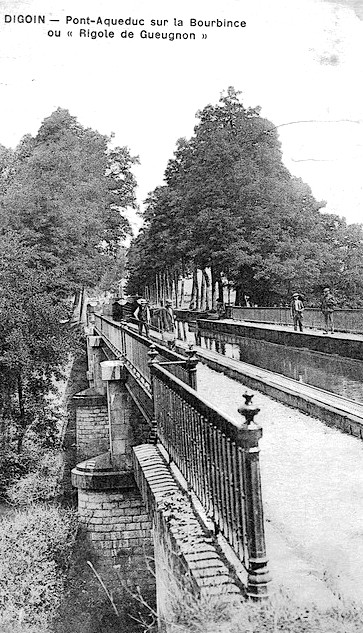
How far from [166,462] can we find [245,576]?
2805 millimetres

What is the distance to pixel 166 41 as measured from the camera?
24.9ft

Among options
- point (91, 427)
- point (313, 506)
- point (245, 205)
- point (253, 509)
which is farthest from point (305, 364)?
point (245, 205)

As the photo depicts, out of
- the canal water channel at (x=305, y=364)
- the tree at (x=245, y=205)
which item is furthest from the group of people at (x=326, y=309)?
the tree at (x=245, y=205)

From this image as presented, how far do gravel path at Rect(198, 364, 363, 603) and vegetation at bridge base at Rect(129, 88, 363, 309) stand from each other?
2205 centimetres

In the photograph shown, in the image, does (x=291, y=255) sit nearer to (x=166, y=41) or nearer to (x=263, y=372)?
(x=263, y=372)

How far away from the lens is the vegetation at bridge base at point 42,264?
22.3 meters

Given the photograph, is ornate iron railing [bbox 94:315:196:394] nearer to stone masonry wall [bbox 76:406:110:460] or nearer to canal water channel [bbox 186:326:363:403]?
canal water channel [bbox 186:326:363:403]

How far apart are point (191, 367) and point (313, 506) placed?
2.17 meters

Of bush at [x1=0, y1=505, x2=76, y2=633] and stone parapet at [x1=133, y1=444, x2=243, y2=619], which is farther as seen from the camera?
bush at [x1=0, y1=505, x2=76, y2=633]

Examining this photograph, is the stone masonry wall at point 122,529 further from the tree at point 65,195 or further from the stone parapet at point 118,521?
the tree at point 65,195

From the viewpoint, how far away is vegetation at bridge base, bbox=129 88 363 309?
30.9 m

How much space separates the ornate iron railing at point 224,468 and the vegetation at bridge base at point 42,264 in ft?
53.2

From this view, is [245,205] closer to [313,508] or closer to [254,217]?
[254,217]

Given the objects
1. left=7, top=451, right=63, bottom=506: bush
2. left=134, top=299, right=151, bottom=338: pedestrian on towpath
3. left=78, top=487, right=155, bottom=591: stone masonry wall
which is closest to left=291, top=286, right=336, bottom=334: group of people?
left=134, top=299, right=151, bottom=338: pedestrian on towpath
